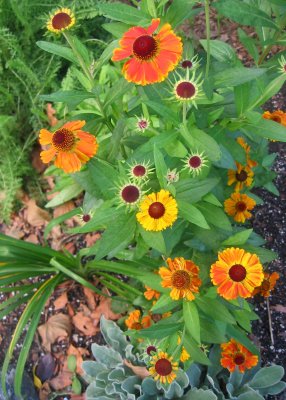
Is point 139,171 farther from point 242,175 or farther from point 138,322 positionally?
point 138,322

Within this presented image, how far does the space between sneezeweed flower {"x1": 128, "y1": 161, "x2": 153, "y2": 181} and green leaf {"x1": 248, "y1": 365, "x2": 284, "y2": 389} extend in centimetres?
94

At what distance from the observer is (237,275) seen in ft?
3.91

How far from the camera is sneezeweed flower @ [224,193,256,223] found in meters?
1.48

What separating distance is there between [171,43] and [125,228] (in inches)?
18.5

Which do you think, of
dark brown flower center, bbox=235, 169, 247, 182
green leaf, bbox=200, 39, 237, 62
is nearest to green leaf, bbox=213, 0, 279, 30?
green leaf, bbox=200, 39, 237, 62

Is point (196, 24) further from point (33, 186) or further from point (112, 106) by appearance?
point (112, 106)

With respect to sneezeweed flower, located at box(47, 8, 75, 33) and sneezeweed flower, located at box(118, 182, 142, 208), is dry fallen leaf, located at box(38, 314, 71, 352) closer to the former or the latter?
sneezeweed flower, located at box(118, 182, 142, 208)

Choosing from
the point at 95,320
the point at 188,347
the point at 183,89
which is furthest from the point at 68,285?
the point at 183,89

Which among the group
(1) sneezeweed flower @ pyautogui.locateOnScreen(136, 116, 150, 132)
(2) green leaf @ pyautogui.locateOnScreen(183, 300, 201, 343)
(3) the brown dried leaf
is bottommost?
(3) the brown dried leaf

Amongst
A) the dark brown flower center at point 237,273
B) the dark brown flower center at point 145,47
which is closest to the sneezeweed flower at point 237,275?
the dark brown flower center at point 237,273

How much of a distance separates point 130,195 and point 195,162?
0.19 meters

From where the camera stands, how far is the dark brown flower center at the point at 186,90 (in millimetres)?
1088

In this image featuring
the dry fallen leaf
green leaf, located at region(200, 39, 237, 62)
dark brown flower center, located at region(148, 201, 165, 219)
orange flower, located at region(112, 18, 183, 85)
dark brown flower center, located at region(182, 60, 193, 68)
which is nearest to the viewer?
orange flower, located at region(112, 18, 183, 85)

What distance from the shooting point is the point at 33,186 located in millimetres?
2488
